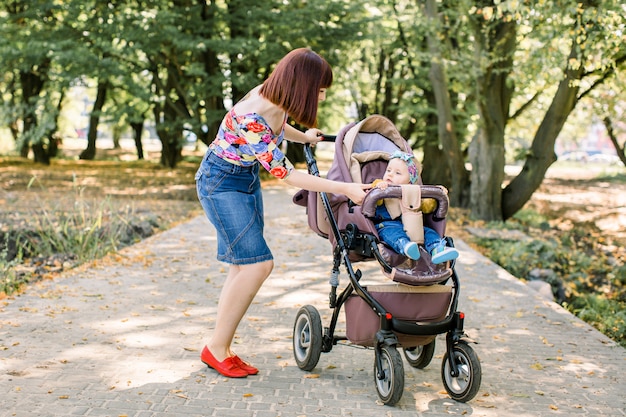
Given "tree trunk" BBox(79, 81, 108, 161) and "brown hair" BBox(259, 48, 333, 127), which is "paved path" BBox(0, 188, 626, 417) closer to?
"brown hair" BBox(259, 48, 333, 127)

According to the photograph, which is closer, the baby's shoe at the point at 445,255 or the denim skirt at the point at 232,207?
the baby's shoe at the point at 445,255

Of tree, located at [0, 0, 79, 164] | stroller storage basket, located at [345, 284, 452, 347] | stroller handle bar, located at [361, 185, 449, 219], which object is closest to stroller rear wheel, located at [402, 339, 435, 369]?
stroller storage basket, located at [345, 284, 452, 347]

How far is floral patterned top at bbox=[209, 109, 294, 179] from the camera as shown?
179 inches

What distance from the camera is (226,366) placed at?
197 inches

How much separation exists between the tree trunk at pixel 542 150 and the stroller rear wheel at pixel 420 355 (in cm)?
886

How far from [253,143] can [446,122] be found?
12.4 metres

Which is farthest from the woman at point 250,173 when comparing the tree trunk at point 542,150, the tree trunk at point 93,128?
the tree trunk at point 93,128

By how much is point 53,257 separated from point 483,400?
21.5 ft

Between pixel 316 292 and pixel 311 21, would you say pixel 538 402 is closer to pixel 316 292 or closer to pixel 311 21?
pixel 316 292

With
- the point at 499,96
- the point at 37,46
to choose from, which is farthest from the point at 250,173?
the point at 37,46

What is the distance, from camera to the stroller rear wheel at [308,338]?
198 inches

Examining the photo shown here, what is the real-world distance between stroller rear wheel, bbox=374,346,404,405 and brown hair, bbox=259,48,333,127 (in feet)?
4.79

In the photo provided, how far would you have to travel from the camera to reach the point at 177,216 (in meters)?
14.6

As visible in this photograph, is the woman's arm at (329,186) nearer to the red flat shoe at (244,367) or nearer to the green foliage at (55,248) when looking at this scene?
the red flat shoe at (244,367)
